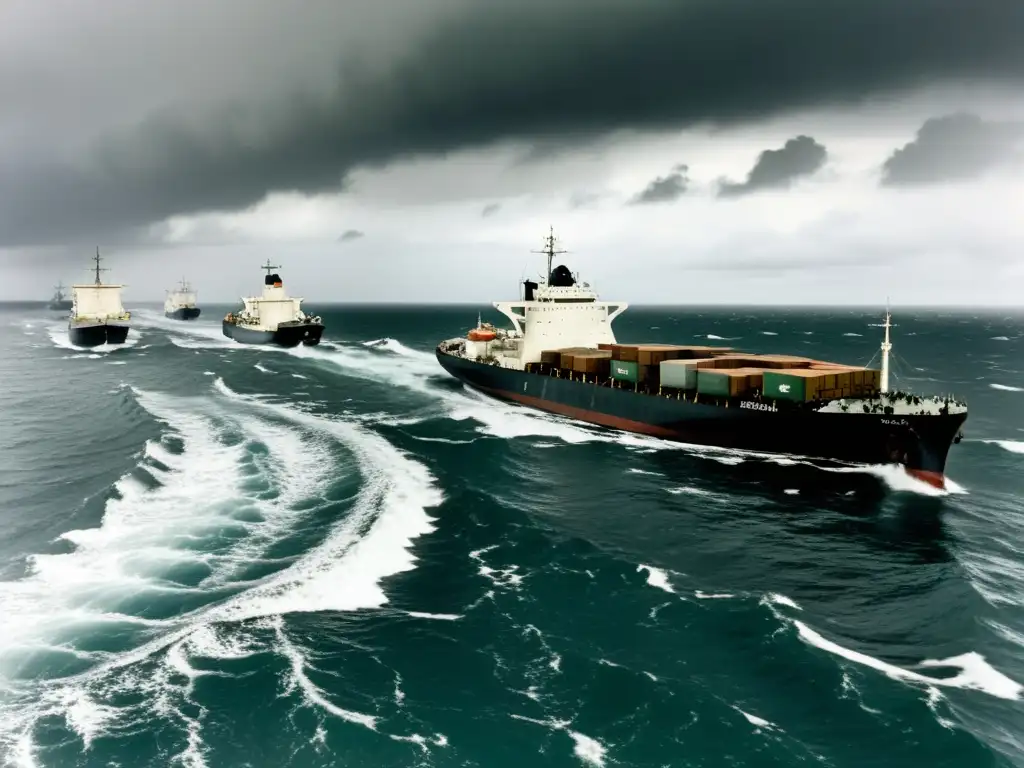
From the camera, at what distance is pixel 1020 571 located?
96.3 ft

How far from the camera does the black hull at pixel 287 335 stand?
4946 inches

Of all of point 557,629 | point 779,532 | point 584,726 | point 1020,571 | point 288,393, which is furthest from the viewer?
point 288,393

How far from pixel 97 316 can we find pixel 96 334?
14.7 m

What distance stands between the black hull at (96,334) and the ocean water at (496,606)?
90.1 meters

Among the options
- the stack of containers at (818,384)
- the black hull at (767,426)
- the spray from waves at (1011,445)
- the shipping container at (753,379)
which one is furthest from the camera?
the spray from waves at (1011,445)

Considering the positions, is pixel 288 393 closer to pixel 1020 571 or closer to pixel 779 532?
pixel 779 532

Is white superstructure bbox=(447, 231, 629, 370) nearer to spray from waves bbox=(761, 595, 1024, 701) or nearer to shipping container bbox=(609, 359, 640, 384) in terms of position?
shipping container bbox=(609, 359, 640, 384)

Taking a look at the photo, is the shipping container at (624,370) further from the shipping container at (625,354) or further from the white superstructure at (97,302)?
the white superstructure at (97,302)

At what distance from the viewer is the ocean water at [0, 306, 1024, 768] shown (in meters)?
18.0

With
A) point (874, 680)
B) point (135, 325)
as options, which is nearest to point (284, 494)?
point (874, 680)

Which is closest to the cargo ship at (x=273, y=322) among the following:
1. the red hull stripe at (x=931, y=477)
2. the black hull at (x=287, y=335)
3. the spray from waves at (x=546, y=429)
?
the black hull at (x=287, y=335)

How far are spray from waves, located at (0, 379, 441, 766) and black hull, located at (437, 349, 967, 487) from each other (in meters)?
21.2

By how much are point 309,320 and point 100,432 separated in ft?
269

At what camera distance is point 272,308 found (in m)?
136
